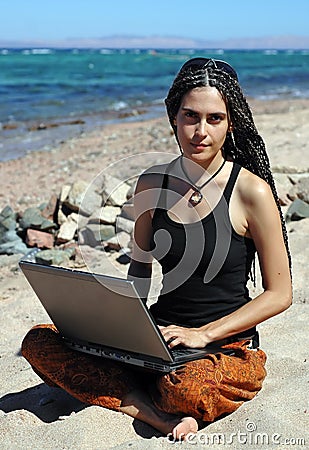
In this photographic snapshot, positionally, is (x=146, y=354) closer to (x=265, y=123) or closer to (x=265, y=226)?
(x=265, y=226)

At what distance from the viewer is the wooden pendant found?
2568 mm

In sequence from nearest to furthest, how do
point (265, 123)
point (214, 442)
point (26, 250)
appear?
1. point (214, 442)
2. point (26, 250)
3. point (265, 123)

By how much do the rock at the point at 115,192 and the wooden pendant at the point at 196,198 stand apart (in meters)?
3.04

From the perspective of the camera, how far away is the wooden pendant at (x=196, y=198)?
2568mm

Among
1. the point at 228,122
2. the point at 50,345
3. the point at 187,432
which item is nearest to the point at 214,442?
the point at 187,432

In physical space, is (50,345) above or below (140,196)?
below

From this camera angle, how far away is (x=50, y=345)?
8.61 feet

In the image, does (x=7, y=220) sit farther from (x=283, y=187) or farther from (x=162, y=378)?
(x=162, y=378)

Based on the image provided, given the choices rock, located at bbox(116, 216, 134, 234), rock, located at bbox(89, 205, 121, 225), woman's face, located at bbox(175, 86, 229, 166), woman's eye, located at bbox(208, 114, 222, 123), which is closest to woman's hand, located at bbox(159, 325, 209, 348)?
woman's face, located at bbox(175, 86, 229, 166)

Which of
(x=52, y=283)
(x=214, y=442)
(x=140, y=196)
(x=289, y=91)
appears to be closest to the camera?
(x=214, y=442)

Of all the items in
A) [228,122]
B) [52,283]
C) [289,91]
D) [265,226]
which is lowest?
[289,91]

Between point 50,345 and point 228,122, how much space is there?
109 cm

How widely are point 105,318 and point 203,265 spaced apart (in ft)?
1.35

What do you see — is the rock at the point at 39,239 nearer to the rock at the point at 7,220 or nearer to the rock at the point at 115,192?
the rock at the point at 7,220
